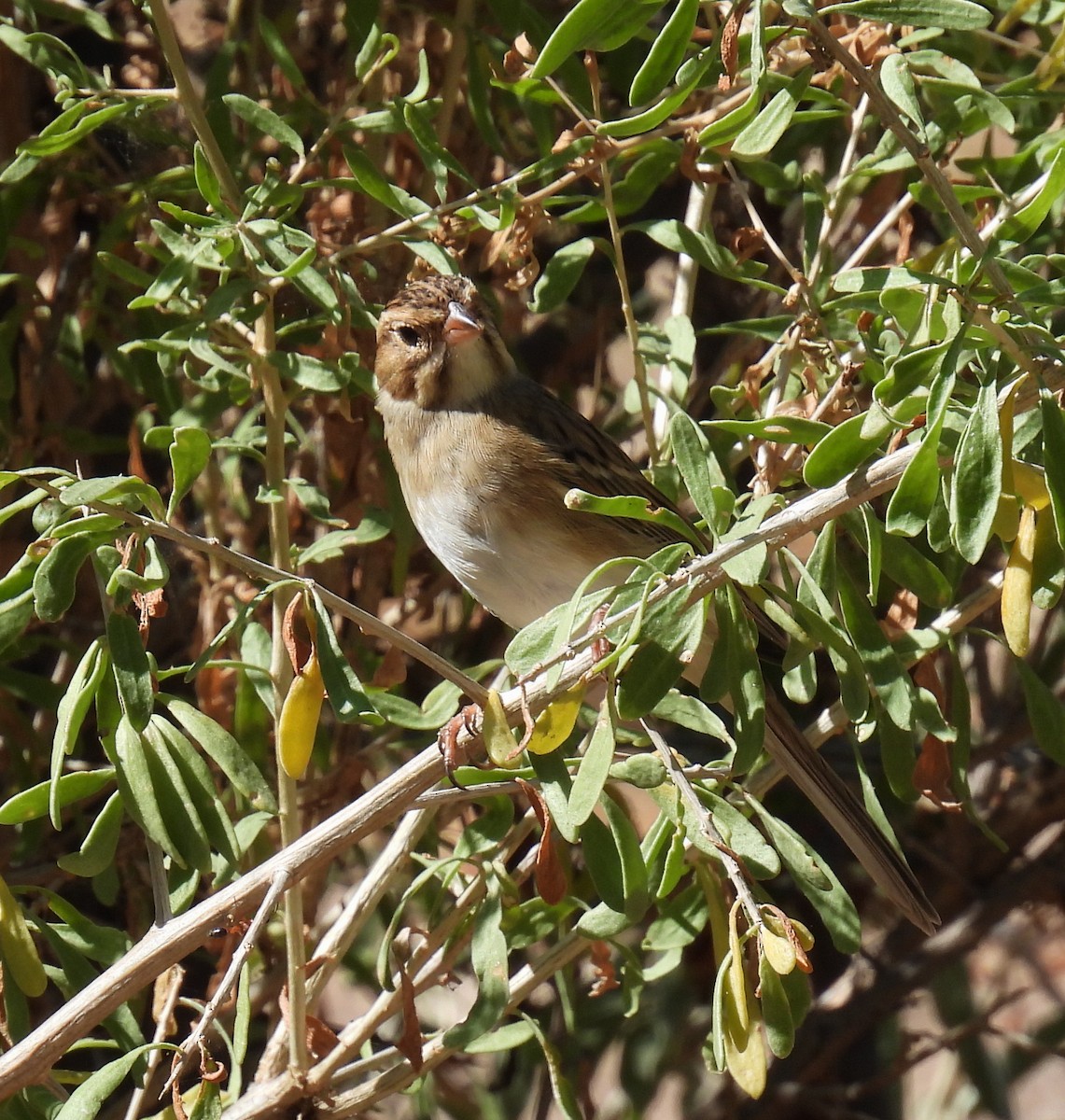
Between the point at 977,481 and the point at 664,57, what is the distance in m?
0.68

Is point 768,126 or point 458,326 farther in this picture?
point 458,326

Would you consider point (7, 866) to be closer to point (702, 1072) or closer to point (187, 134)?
point (187, 134)

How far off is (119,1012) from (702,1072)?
6.85ft

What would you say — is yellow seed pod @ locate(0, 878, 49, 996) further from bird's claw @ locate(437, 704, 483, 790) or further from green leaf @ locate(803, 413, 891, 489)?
green leaf @ locate(803, 413, 891, 489)

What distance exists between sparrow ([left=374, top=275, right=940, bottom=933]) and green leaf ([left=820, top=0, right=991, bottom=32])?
3.92 feet

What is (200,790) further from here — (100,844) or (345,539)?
(345,539)

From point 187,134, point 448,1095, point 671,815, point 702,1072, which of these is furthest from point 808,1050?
point 187,134

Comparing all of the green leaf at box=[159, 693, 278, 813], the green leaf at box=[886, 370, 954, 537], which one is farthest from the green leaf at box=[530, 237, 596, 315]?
the green leaf at box=[886, 370, 954, 537]

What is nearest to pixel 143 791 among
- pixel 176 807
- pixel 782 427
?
pixel 176 807

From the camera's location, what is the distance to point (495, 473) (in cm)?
333

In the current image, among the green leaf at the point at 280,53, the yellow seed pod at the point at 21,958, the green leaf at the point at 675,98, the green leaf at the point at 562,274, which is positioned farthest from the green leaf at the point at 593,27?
the yellow seed pod at the point at 21,958

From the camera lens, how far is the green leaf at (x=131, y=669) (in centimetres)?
196

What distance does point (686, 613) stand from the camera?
1.96 m

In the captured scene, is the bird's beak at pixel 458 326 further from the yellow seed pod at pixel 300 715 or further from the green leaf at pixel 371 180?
the yellow seed pod at pixel 300 715
